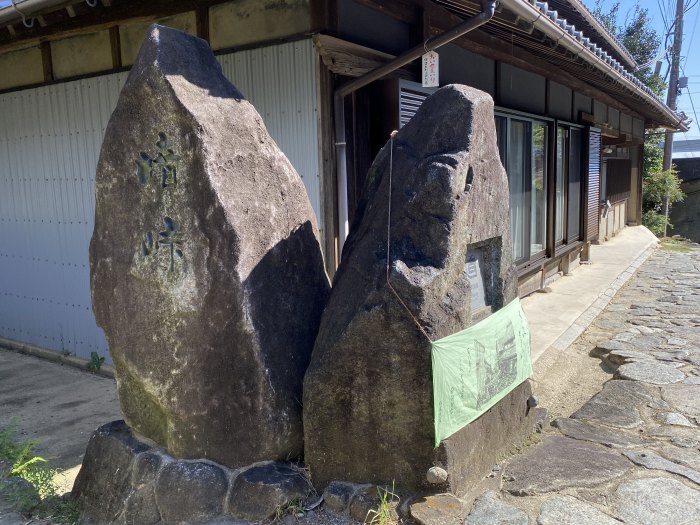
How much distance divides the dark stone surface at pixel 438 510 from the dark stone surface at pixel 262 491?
648 mm

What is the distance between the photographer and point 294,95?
5199mm

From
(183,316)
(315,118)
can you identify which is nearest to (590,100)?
(315,118)

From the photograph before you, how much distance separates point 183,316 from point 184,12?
3692mm

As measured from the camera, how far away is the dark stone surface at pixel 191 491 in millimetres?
3240

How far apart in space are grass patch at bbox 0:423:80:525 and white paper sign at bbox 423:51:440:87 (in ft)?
15.2

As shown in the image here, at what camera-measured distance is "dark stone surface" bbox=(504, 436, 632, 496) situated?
362 cm

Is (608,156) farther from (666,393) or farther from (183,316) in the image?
(183,316)

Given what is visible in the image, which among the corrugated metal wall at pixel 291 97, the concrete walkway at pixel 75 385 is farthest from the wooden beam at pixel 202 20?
the concrete walkway at pixel 75 385

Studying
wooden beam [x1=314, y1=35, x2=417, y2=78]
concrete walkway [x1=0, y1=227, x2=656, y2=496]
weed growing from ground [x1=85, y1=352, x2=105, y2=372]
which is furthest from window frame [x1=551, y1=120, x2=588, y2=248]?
weed growing from ground [x1=85, y1=352, x2=105, y2=372]

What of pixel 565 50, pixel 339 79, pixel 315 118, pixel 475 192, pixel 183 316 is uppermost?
pixel 565 50

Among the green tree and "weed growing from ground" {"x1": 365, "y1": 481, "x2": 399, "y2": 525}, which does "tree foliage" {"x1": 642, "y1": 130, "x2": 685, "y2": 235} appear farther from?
"weed growing from ground" {"x1": 365, "y1": 481, "x2": 399, "y2": 525}

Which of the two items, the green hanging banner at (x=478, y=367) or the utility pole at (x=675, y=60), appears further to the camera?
the utility pole at (x=675, y=60)

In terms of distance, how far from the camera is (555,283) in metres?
11.0

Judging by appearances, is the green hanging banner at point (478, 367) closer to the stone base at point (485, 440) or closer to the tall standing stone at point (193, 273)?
the stone base at point (485, 440)
